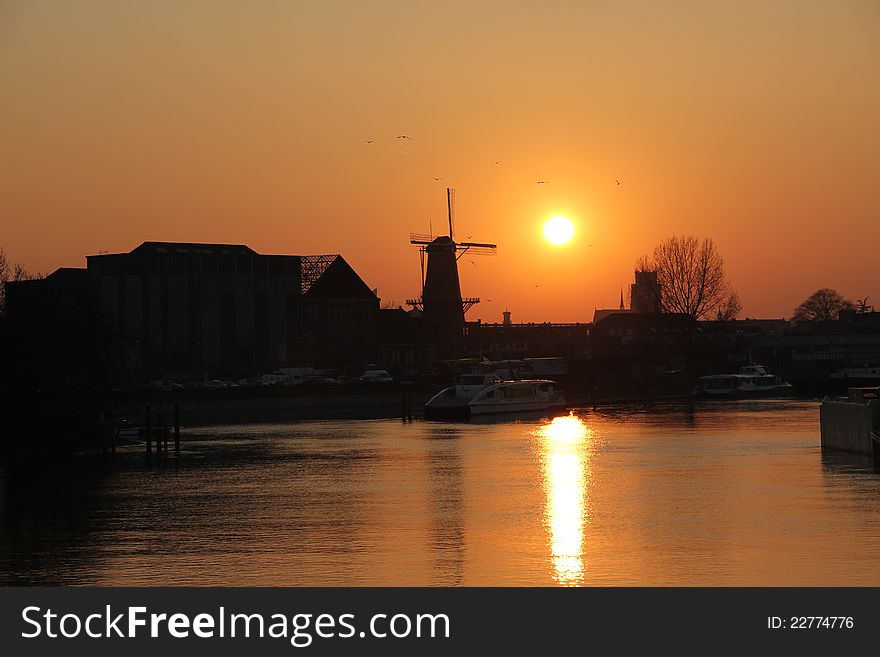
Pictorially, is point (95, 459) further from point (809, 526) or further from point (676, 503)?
point (809, 526)

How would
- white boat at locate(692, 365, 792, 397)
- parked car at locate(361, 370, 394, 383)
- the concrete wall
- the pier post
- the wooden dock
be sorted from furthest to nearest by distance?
parked car at locate(361, 370, 394, 383) → white boat at locate(692, 365, 792, 397) → the pier post → the concrete wall → the wooden dock

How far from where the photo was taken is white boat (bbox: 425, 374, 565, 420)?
3812 inches

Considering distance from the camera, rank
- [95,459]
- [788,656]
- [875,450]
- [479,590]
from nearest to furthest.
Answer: [788,656] → [479,590] → [875,450] → [95,459]

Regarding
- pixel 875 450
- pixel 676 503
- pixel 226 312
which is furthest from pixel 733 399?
pixel 676 503

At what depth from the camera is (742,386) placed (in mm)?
134750

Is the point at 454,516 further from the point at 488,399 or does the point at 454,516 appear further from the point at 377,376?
the point at 377,376

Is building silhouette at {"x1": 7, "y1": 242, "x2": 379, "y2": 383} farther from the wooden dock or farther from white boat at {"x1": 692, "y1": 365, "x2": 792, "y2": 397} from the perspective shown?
the wooden dock

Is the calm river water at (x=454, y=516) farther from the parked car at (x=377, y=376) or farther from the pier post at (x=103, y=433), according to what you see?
the parked car at (x=377, y=376)

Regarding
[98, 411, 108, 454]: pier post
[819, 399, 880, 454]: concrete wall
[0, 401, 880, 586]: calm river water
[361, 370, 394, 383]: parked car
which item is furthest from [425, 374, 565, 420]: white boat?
[819, 399, 880, 454]: concrete wall

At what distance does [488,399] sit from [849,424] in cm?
4752

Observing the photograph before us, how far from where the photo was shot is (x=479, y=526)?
3378cm

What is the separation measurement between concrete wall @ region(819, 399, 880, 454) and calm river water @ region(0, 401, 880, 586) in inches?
41.8

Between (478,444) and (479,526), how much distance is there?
114 feet

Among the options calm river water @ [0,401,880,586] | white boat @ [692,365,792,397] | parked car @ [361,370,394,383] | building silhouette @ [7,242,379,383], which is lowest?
calm river water @ [0,401,880,586]
